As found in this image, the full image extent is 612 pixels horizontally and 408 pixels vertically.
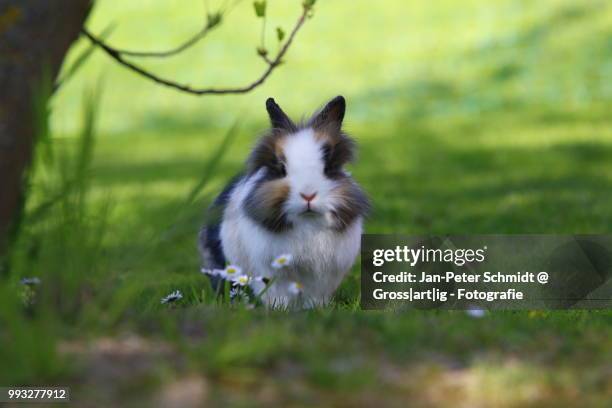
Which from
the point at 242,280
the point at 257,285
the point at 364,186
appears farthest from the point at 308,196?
the point at 364,186

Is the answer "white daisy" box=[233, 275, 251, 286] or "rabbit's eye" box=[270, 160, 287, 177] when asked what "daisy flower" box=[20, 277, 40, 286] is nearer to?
"white daisy" box=[233, 275, 251, 286]

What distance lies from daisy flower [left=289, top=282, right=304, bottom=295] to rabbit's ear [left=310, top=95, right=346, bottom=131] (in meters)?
0.90

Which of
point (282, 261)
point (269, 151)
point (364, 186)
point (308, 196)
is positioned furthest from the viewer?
point (364, 186)

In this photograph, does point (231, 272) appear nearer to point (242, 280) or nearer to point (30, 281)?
point (242, 280)

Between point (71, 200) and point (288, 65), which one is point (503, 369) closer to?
point (71, 200)

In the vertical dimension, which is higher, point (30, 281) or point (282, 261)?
point (282, 261)

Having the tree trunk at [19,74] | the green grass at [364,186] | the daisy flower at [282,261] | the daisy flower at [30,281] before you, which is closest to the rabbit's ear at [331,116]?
the green grass at [364,186]

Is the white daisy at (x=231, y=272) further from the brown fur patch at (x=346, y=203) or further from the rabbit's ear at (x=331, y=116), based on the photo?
the rabbit's ear at (x=331, y=116)

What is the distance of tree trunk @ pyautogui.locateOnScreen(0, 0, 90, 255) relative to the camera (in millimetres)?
4281

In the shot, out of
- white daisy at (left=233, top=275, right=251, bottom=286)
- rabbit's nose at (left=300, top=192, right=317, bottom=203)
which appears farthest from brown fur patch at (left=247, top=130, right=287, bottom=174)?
white daisy at (left=233, top=275, right=251, bottom=286)

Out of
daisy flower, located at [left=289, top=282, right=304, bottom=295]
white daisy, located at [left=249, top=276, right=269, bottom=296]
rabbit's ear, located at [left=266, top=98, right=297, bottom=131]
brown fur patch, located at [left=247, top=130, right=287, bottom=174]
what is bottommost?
daisy flower, located at [left=289, top=282, right=304, bottom=295]

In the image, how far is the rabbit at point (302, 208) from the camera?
5.26m

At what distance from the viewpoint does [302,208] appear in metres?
5.20

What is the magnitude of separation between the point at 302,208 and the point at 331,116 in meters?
0.69
